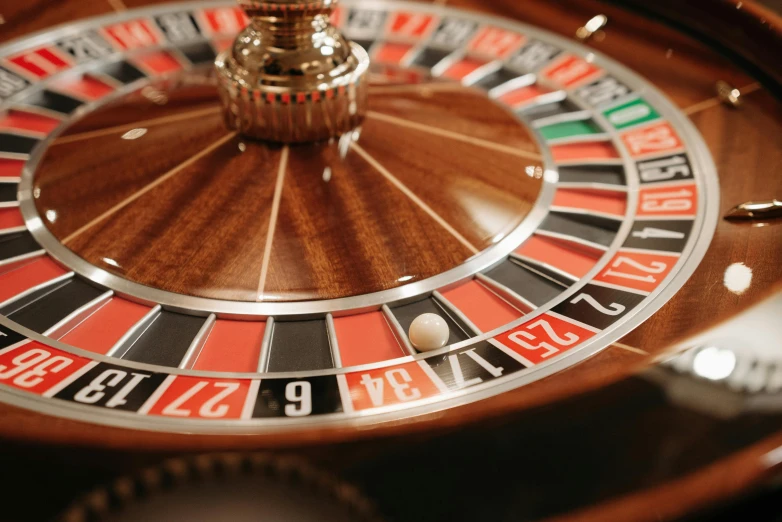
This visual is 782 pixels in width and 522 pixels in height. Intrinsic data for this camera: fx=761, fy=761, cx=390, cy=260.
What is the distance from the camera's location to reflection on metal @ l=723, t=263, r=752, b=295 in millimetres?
1586

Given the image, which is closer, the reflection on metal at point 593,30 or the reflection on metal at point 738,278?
the reflection on metal at point 738,278

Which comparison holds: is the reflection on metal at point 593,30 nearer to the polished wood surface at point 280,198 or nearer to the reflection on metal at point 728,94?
the reflection on metal at point 728,94

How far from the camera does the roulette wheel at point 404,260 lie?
1094 millimetres

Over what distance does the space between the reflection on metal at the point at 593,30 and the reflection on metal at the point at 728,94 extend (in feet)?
1.87

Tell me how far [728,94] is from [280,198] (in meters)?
1.44

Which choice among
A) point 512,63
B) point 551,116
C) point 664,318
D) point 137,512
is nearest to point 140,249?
point 137,512

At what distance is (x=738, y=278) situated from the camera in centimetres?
162

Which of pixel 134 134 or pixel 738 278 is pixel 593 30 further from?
pixel 134 134

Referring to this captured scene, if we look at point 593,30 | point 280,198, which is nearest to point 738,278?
point 280,198

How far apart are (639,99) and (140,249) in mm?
1654

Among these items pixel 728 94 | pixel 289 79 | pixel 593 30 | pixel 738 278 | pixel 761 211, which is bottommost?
pixel 738 278

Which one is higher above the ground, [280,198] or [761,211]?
[280,198]

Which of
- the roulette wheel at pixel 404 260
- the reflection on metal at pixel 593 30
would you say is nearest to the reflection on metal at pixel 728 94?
the roulette wheel at pixel 404 260

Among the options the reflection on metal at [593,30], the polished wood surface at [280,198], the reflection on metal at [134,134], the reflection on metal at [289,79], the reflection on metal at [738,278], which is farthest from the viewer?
the reflection on metal at [593,30]
